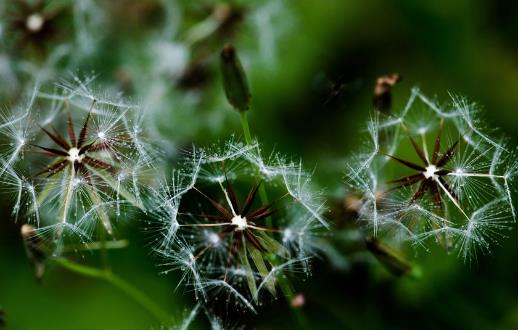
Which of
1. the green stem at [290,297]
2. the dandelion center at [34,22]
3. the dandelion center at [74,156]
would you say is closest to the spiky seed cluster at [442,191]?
the green stem at [290,297]

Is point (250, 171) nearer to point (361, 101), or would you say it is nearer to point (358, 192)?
point (358, 192)

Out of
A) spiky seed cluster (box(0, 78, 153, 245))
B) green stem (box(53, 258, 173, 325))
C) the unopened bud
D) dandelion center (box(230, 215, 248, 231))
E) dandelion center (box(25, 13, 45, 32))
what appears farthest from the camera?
dandelion center (box(25, 13, 45, 32))

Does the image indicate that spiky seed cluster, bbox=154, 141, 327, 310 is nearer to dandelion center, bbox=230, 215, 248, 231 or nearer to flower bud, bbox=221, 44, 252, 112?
dandelion center, bbox=230, 215, 248, 231

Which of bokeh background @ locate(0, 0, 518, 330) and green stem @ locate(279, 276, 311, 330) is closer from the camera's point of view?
green stem @ locate(279, 276, 311, 330)

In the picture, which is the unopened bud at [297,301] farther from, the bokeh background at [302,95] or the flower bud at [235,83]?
the flower bud at [235,83]

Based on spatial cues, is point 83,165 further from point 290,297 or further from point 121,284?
point 290,297

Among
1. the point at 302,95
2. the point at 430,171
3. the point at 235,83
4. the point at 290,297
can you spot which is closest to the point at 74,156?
the point at 235,83

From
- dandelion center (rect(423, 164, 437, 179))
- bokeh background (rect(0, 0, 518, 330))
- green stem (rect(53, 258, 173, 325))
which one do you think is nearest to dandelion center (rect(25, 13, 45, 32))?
bokeh background (rect(0, 0, 518, 330))
